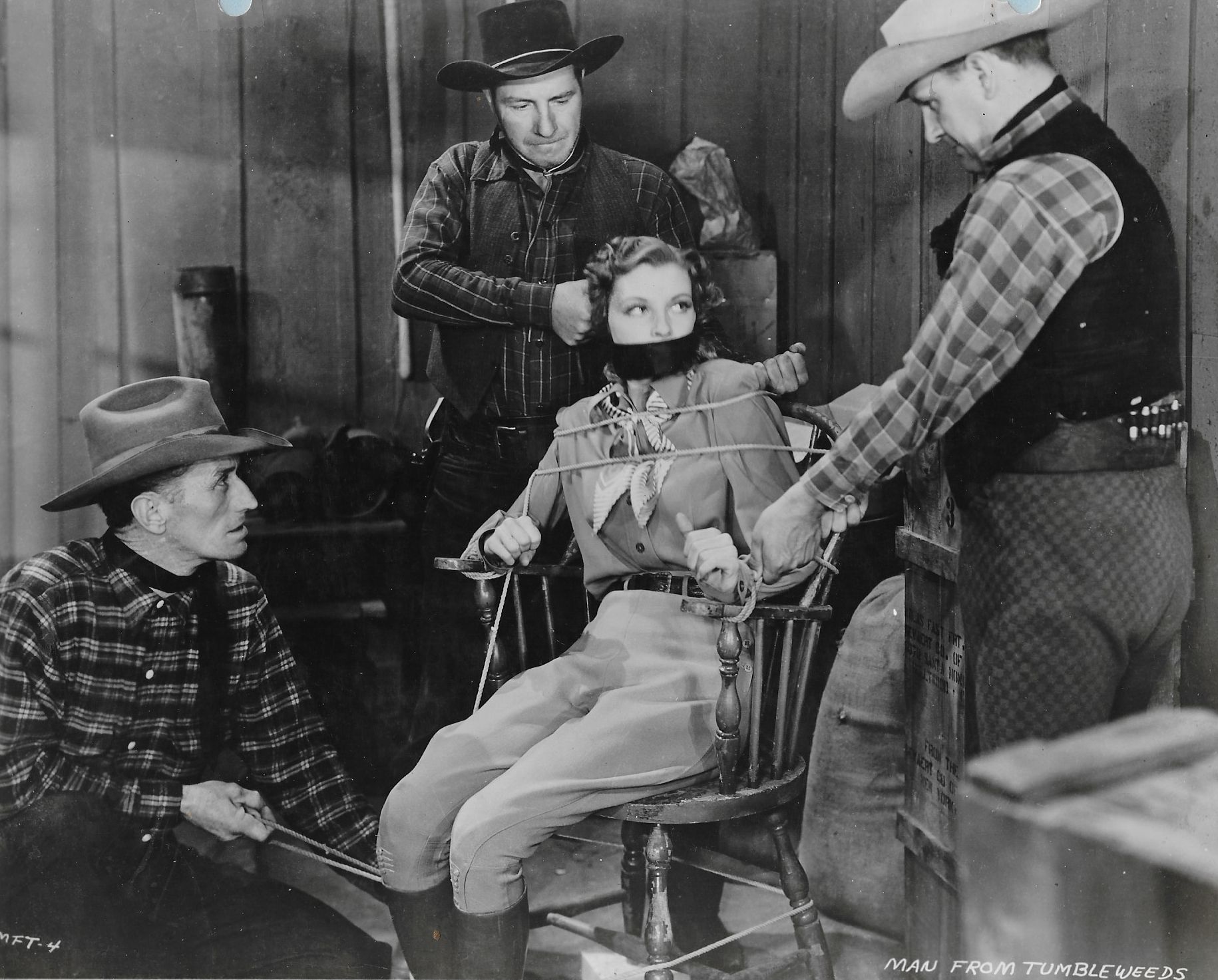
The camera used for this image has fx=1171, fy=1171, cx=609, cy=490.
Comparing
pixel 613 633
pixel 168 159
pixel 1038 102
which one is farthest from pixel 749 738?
pixel 168 159

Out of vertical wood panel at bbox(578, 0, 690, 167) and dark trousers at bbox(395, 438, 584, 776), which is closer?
vertical wood panel at bbox(578, 0, 690, 167)

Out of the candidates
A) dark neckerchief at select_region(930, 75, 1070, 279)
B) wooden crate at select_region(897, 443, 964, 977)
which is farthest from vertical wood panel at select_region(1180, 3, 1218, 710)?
wooden crate at select_region(897, 443, 964, 977)

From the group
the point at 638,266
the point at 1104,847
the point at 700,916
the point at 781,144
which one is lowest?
the point at 700,916

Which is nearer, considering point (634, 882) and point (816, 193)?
point (816, 193)

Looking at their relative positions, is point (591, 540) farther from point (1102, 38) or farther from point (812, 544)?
point (1102, 38)

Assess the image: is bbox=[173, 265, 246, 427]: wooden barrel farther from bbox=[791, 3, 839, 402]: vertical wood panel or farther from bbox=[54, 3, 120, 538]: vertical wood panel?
bbox=[791, 3, 839, 402]: vertical wood panel

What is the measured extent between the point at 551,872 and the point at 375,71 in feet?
4.89

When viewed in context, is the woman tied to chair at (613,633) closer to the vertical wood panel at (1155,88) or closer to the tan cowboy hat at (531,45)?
the tan cowboy hat at (531,45)

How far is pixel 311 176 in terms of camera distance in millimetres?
2020

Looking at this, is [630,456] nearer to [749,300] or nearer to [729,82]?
[749,300]

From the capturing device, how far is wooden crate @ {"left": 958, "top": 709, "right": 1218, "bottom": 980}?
173cm

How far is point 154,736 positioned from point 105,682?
0.41ft

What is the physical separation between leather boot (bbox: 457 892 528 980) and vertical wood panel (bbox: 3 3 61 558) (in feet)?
3.21

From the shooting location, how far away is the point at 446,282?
1.96 m
